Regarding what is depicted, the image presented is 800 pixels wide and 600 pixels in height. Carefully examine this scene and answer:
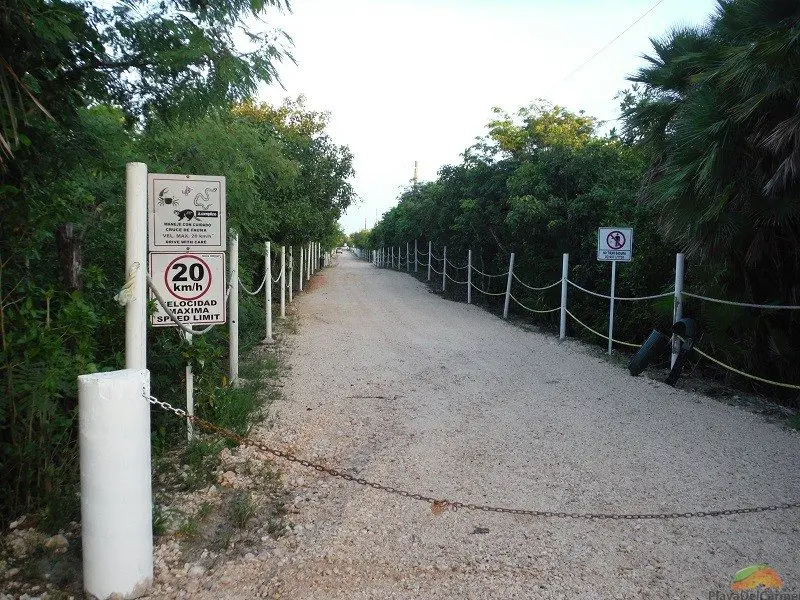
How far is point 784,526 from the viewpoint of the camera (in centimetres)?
462

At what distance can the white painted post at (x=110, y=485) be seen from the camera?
11.5 ft

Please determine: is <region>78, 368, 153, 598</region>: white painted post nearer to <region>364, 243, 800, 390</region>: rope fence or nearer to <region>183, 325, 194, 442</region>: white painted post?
<region>183, 325, 194, 442</region>: white painted post

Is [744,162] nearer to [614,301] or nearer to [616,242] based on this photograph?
[616,242]

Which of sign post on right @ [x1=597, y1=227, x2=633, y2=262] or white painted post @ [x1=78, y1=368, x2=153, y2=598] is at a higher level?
sign post on right @ [x1=597, y1=227, x2=633, y2=262]

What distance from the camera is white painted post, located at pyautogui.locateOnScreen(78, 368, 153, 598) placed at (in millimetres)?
3492

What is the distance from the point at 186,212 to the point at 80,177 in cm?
81

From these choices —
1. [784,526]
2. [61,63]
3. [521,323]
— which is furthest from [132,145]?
[521,323]

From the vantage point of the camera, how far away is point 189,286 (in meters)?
5.88

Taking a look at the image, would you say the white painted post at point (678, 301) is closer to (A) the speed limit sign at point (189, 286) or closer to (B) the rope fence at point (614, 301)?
(B) the rope fence at point (614, 301)

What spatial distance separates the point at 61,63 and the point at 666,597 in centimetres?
487

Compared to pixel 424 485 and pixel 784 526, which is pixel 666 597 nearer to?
pixel 784 526

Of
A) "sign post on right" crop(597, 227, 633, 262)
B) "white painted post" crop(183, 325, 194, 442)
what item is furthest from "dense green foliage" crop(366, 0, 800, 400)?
"white painted post" crop(183, 325, 194, 442)

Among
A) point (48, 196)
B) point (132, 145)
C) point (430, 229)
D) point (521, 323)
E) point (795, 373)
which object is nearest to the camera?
point (48, 196)

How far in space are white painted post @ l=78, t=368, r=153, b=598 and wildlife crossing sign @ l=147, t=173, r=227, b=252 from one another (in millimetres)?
2333
